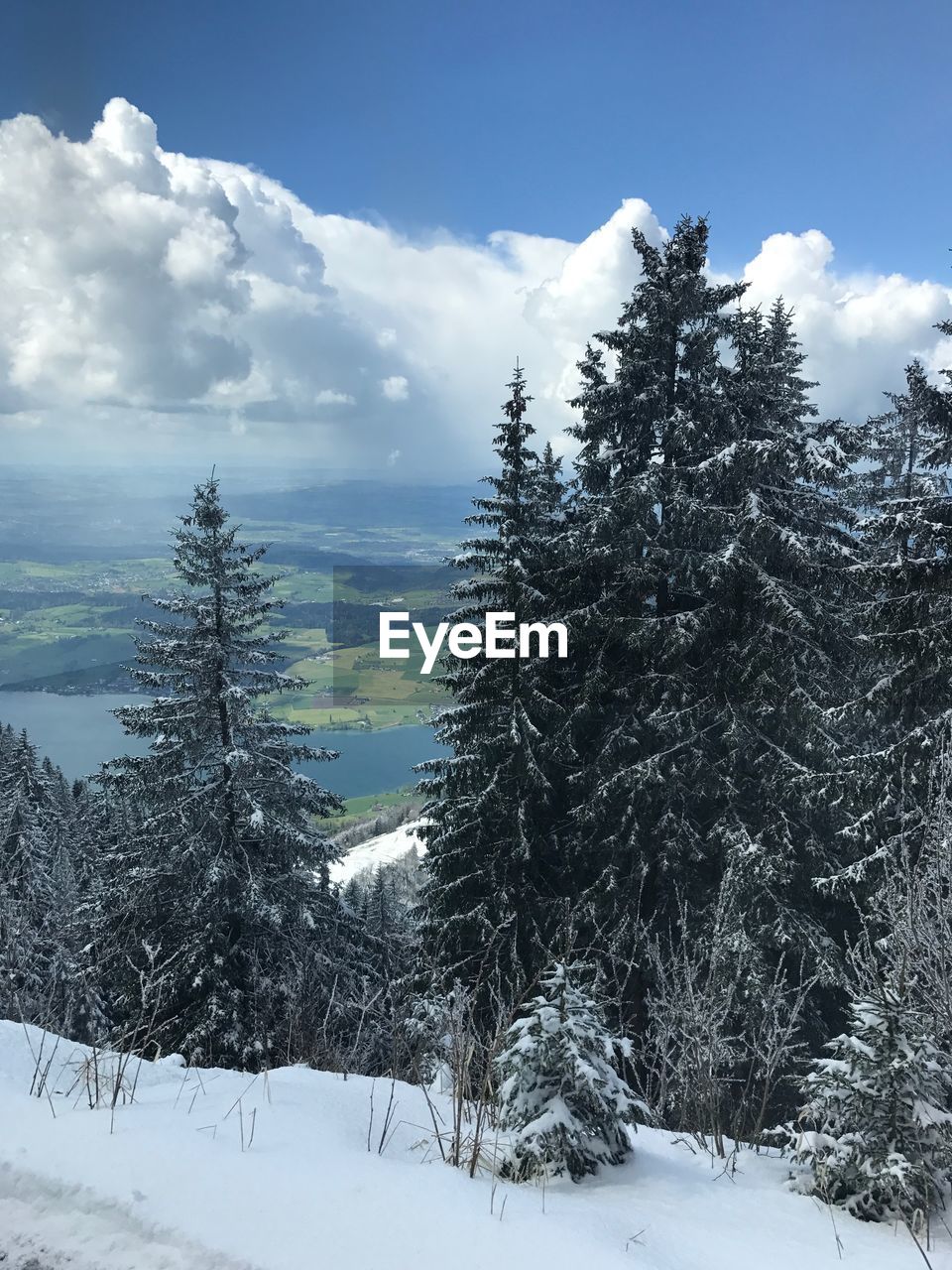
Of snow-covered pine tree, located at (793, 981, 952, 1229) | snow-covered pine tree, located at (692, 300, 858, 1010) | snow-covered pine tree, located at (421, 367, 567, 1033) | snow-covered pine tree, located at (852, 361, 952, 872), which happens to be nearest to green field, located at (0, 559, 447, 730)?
snow-covered pine tree, located at (421, 367, 567, 1033)

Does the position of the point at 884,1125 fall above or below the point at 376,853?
above

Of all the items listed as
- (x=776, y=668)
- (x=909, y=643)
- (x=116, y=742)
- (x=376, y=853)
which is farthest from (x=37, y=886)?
(x=116, y=742)

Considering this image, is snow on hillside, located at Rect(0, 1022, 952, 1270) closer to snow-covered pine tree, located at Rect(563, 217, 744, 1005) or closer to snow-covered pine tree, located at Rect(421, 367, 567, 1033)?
snow-covered pine tree, located at Rect(563, 217, 744, 1005)

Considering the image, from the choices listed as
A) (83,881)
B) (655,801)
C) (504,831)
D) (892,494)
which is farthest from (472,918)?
(83,881)

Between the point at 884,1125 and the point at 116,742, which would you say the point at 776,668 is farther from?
the point at 116,742

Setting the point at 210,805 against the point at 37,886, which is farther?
the point at 37,886

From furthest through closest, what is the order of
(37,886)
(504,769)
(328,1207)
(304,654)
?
1. (304,654)
2. (37,886)
3. (504,769)
4. (328,1207)

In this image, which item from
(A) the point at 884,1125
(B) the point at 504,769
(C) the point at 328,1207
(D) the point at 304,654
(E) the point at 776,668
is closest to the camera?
(C) the point at 328,1207
